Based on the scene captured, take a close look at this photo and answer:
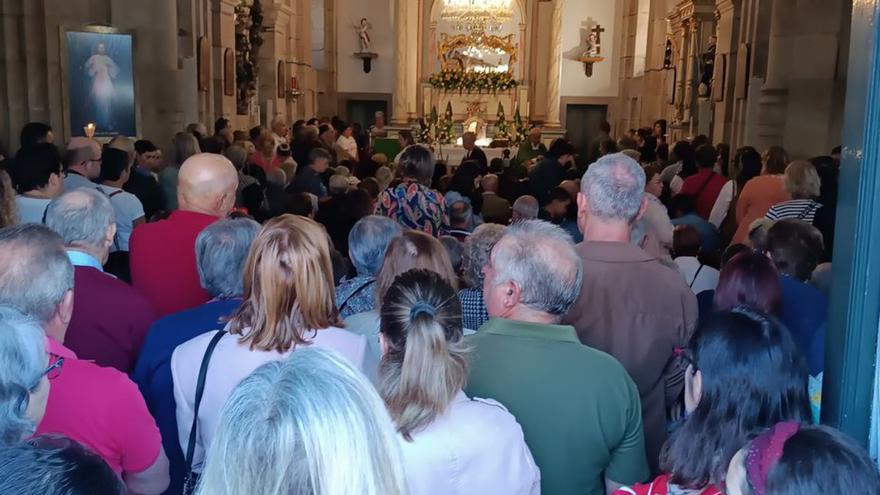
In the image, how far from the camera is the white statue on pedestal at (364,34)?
20.7m

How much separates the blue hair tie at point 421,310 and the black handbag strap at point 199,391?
71 cm

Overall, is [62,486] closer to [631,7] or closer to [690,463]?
[690,463]

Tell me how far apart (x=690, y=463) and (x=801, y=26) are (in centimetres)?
822

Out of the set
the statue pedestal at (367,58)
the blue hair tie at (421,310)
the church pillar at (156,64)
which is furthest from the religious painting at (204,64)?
the statue pedestal at (367,58)

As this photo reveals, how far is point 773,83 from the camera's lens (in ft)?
30.6

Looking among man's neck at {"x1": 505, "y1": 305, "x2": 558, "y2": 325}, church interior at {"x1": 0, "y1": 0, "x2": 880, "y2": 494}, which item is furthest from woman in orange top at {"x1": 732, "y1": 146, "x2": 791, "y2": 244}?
man's neck at {"x1": 505, "y1": 305, "x2": 558, "y2": 325}

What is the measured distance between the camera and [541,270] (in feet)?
7.98

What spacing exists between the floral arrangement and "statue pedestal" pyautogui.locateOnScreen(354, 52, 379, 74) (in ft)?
5.15

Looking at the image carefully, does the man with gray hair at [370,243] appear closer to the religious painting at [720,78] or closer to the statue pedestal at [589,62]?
the religious painting at [720,78]

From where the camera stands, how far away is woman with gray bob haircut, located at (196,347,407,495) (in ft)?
4.06

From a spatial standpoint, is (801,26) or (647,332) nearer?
(647,332)

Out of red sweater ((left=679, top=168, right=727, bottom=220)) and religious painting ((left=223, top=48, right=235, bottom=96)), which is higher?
religious painting ((left=223, top=48, right=235, bottom=96))

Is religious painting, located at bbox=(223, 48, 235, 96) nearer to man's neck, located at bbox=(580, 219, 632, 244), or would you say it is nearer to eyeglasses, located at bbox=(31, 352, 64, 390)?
man's neck, located at bbox=(580, 219, 632, 244)

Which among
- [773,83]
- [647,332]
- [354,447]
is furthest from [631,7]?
[354,447]
